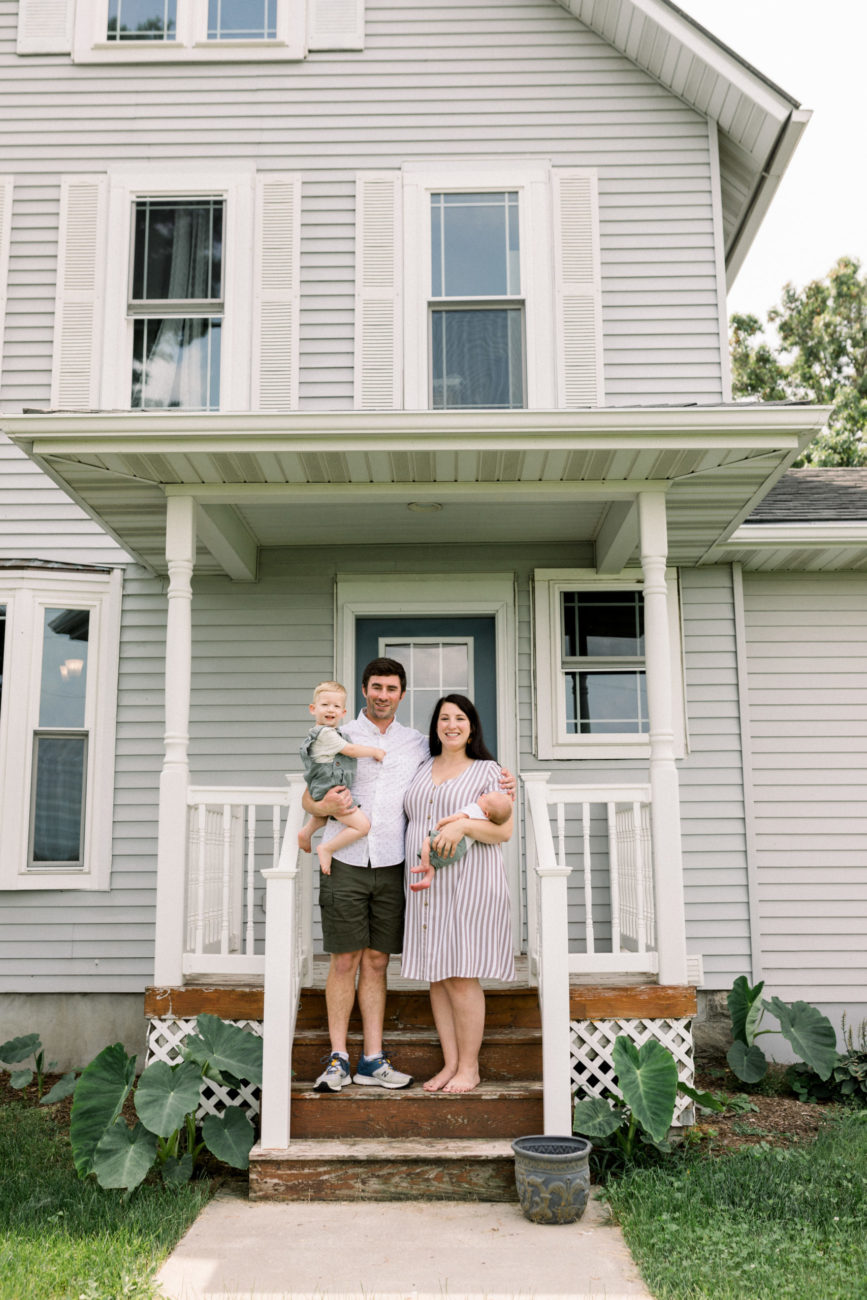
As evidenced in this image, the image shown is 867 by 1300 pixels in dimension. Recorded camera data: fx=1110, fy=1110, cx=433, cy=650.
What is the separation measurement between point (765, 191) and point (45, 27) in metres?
4.82

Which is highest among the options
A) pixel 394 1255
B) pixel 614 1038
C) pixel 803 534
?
pixel 803 534

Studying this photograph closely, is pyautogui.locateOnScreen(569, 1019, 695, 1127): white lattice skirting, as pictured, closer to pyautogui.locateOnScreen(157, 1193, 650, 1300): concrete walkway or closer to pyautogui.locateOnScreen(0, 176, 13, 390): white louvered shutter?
pyautogui.locateOnScreen(157, 1193, 650, 1300): concrete walkway

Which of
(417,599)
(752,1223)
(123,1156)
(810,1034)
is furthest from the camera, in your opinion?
(417,599)

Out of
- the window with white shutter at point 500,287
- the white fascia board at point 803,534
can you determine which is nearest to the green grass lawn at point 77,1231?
the white fascia board at point 803,534

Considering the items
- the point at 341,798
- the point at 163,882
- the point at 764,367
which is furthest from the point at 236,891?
the point at 764,367

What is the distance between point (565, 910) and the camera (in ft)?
14.7

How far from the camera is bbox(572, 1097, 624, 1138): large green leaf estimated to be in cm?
422

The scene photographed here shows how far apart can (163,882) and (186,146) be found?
4.83 metres

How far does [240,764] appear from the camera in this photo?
655 cm

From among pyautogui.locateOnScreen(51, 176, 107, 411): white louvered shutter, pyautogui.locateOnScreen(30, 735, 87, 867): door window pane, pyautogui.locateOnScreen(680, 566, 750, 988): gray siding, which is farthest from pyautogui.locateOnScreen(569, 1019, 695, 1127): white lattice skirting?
pyautogui.locateOnScreen(51, 176, 107, 411): white louvered shutter

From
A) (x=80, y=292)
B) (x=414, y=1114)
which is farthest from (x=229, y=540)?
(x=414, y=1114)

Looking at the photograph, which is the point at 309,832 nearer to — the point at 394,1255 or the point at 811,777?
the point at 394,1255

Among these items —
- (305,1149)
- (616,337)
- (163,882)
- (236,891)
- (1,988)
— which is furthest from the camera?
(616,337)

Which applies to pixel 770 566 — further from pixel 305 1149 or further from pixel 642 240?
pixel 305 1149
